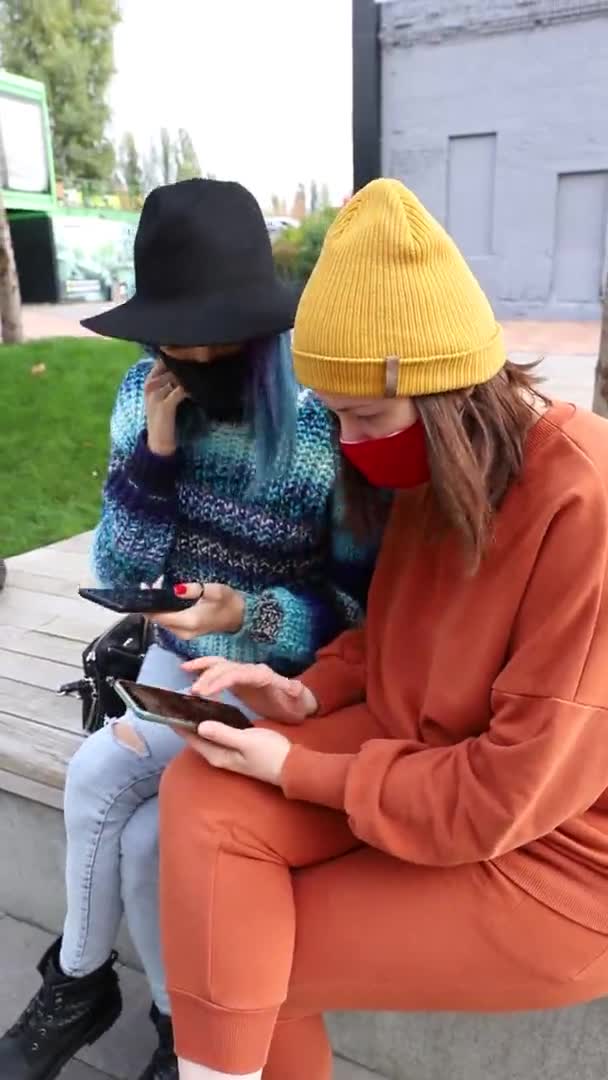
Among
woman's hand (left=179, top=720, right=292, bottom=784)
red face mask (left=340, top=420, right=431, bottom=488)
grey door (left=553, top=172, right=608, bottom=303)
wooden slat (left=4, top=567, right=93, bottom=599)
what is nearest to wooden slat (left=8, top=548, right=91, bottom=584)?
wooden slat (left=4, top=567, right=93, bottom=599)

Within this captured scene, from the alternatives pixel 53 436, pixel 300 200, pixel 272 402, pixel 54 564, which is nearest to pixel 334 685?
pixel 272 402

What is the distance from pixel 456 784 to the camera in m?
1.10

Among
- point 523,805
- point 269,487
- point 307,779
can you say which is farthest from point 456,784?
point 269,487

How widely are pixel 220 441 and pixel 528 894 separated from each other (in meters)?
0.90

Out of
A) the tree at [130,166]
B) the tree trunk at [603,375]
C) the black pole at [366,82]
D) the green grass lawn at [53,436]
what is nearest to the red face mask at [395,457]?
the tree trunk at [603,375]

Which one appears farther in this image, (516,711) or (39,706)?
(39,706)

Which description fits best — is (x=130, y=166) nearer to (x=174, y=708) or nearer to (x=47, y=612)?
(x=47, y=612)

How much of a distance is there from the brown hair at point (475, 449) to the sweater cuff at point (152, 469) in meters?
0.64

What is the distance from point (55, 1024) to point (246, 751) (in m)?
0.67

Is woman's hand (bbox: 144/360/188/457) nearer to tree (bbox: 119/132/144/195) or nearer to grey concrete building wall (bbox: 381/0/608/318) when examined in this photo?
grey concrete building wall (bbox: 381/0/608/318)

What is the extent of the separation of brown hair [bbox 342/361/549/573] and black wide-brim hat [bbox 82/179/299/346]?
1.51ft

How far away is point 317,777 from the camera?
3.87 feet

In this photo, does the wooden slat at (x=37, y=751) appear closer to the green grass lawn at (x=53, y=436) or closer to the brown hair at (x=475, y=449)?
the brown hair at (x=475, y=449)

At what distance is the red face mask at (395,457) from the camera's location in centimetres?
112
